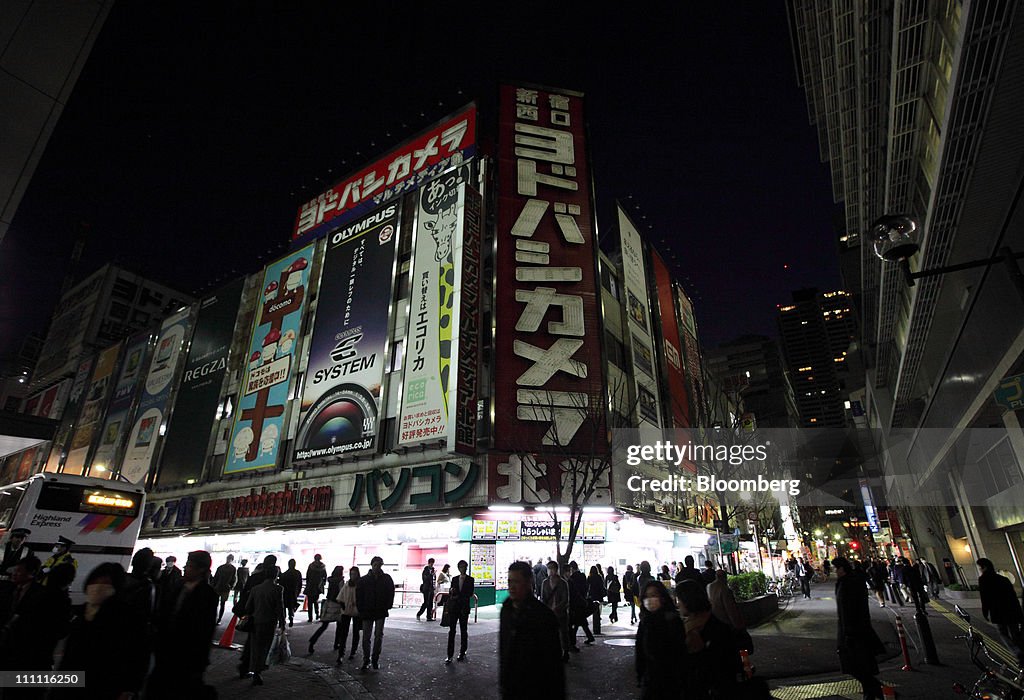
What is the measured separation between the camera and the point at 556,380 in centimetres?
2172

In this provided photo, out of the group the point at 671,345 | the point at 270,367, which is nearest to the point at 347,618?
the point at 270,367

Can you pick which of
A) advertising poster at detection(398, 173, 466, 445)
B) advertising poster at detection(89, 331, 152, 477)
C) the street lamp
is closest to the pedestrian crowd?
the street lamp

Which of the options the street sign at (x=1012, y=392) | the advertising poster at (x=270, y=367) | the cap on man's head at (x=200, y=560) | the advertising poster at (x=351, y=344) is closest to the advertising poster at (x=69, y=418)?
the advertising poster at (x=270, y=367)

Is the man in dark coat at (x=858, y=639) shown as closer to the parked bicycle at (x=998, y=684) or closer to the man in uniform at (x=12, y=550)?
the parked bicycle at (x=998, y=684)

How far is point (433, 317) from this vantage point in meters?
23.2

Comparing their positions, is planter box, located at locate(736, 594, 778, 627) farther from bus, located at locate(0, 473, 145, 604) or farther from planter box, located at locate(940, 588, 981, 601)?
bus, located at locate(0, 473, 145, 604)

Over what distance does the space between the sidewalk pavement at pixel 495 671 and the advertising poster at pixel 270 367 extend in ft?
53.7

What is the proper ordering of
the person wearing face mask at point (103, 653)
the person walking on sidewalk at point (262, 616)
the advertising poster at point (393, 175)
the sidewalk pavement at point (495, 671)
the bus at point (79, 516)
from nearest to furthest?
the person wearing face mask at point (103, 653) < the sidewalk pavement at point (495, 671) < the person walking on sidewalk at point (262, 616) < the bus at point (79, 516) < the advertising poster at point (393, 175)

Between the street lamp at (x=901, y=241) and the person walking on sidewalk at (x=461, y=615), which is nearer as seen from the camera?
the street lamp at (x=901, y=241)

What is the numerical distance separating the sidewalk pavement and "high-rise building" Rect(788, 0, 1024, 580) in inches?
254

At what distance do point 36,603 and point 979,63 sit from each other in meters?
15.7

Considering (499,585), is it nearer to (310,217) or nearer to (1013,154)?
(1013,154)

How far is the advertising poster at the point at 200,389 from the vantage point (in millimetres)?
32719

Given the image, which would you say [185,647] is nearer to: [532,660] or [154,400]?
[532,660]
